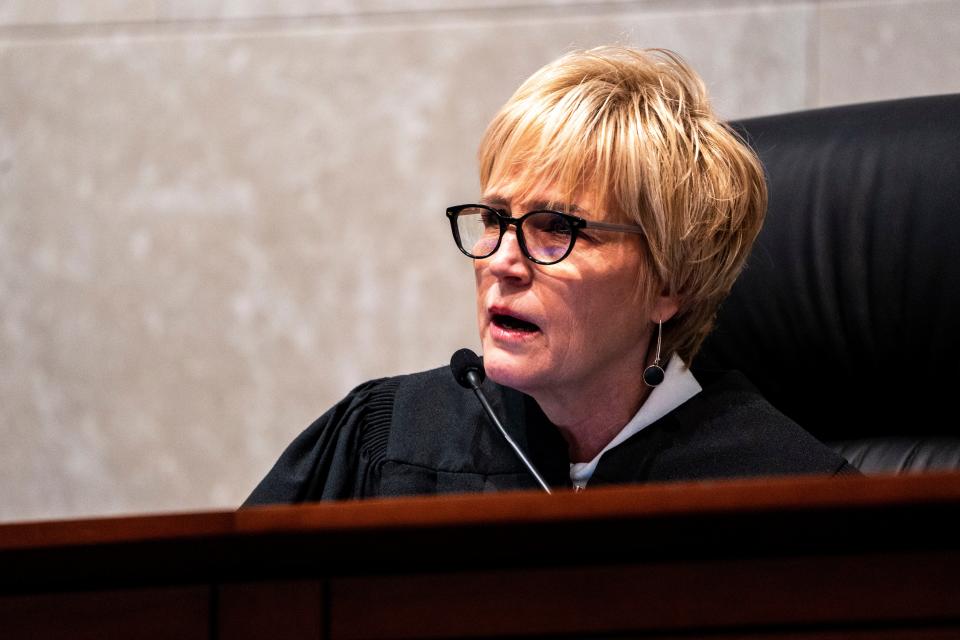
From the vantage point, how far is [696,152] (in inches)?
43.1

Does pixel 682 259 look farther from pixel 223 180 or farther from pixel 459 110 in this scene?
pixel 223 180

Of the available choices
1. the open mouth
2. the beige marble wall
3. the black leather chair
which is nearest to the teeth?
the open mouth

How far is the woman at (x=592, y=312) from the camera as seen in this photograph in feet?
3.42

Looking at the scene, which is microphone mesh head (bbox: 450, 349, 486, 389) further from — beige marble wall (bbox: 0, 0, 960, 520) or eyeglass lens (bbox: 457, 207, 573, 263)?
beige marble wall (bbox: 0, 0, 960, 520)

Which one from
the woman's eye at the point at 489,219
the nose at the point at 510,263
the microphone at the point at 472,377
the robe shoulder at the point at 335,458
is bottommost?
the robe shoulder at the point at 335,458

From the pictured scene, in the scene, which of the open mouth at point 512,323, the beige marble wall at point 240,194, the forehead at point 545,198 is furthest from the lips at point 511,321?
the beige marble wall at point 240,194

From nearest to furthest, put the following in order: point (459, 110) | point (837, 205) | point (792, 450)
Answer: point (792, 450)
point (837, 205)
point (459, 110)

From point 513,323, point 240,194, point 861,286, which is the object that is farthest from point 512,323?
point 240,194

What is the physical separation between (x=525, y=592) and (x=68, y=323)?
148cm

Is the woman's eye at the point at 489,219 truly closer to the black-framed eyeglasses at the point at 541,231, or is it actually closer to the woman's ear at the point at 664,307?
the black-framed eyeglasses at the point at 541,231

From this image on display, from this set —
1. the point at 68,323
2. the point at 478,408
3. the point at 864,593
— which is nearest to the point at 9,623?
the point at 864,593

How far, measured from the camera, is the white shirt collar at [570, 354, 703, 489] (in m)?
1.09

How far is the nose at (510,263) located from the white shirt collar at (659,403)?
20cm

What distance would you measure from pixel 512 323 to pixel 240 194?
861 millimetres
